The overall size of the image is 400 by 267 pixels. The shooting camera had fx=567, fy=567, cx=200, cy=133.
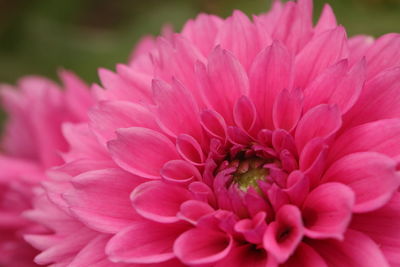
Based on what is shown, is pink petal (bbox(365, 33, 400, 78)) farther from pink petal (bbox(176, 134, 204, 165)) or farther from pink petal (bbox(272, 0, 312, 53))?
pink petal (bbox(176, 134, 204, 165))

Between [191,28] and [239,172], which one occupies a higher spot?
[191,28]

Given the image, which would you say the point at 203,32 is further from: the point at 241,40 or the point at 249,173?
the point at 249,173

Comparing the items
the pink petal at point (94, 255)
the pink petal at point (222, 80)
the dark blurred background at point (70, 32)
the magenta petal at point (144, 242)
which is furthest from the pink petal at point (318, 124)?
the dark blurred background at point (70, 32)

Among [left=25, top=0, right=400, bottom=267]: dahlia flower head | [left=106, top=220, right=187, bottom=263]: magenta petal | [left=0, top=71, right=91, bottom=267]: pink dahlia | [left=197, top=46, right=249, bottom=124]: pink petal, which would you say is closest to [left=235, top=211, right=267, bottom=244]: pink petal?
[left=25, top=0, right=400, bottom=267]: dahlia flower head

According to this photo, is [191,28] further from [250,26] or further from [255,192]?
[255,192]

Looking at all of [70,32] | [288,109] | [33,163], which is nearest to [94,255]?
[288,109]

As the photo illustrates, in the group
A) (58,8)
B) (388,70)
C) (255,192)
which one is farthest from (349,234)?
(58,8)
